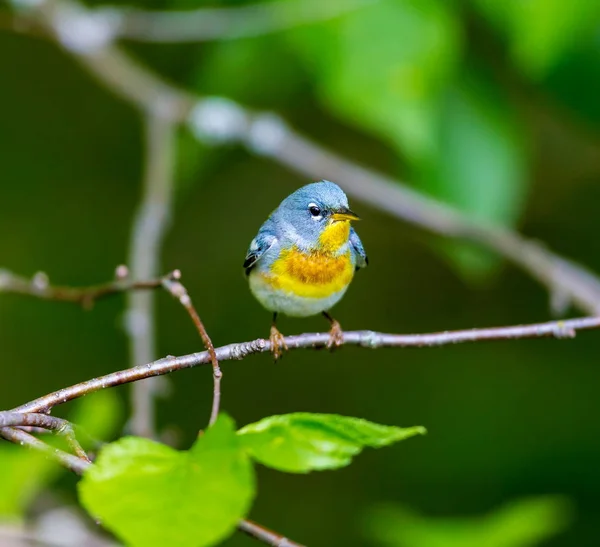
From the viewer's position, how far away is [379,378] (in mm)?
3949

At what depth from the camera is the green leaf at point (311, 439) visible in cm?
78

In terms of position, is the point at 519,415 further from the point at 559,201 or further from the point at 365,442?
the point at 365,442

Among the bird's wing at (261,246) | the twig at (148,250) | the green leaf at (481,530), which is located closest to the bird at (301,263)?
the bird's wing at (261,246)

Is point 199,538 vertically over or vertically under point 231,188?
under

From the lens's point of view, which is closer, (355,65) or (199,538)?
(199,538)

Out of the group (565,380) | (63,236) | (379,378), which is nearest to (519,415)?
(565,380)

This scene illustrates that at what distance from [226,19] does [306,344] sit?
1.76 m

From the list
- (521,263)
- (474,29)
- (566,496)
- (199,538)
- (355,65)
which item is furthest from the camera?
(566,496)

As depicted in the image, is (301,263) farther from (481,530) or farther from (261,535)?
(261,535)

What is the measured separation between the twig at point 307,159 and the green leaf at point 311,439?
1.61 m

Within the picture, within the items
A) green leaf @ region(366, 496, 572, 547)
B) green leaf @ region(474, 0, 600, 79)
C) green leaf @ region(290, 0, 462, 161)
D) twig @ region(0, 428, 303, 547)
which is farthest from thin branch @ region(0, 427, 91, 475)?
green leaf @ region(474, 0, 600, 79)

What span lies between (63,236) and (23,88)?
71 centimetres

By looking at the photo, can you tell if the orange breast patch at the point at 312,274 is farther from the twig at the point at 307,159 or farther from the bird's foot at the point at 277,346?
the twig at the point at 307,159

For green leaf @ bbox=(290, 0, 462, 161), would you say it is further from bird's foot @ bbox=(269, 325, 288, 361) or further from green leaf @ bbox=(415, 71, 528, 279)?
bird's foot @ bbox=(269, 325, 288, 361)
